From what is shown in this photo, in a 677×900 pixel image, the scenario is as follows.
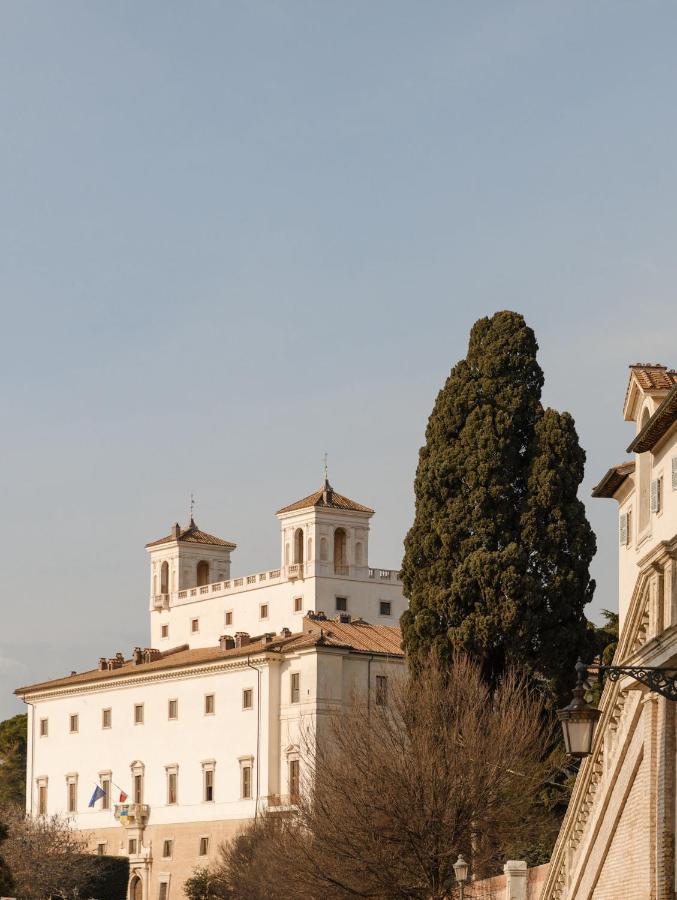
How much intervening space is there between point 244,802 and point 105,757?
11.6 metres

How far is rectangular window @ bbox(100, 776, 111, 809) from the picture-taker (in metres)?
82.2

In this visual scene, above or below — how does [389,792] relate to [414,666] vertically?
below

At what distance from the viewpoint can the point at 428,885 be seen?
35594 millimetres

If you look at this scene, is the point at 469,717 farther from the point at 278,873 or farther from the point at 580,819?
the point at 580,819

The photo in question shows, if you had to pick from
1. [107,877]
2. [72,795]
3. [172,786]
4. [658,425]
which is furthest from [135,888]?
[658,425]

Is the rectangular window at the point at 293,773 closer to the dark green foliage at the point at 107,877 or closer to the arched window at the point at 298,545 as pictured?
the dark green foliage at the point at 107,877

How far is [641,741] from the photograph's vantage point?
21312mm

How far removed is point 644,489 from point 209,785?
55.8 metres

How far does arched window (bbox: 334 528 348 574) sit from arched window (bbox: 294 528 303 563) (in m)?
1.76

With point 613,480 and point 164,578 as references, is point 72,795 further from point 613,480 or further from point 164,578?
point 613,480

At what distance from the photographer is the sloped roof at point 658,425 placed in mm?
19844

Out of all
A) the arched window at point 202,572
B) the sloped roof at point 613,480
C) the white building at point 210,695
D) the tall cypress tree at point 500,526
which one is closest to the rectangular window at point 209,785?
the white building at point 210,695

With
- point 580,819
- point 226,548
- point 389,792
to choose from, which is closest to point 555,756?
point 389,792

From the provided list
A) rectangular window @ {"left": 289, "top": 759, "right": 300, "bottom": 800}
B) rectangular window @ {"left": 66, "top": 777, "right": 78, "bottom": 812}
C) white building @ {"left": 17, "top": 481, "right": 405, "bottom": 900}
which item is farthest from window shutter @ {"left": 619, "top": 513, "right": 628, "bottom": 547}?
rectangular window @ {"left": 66, "top": 777, "right": 78, "bottom": 812}
